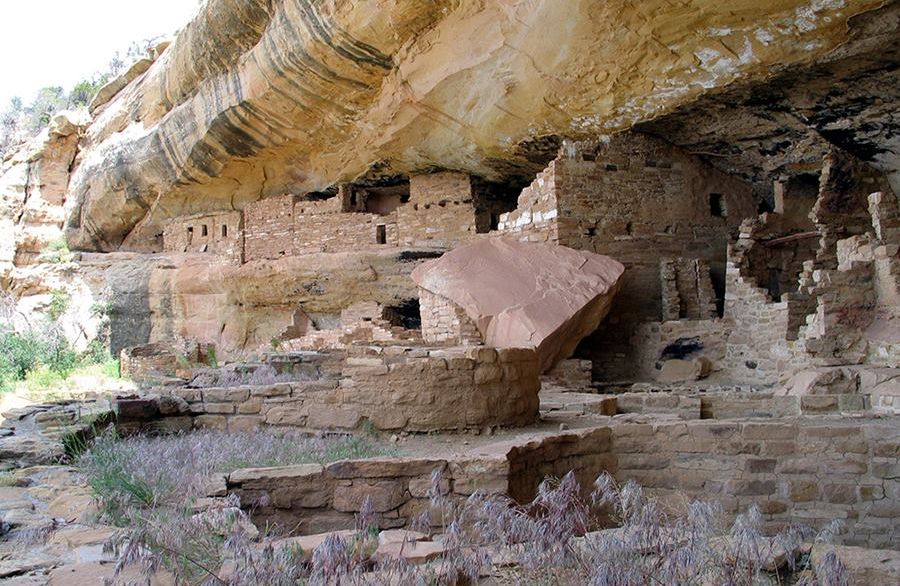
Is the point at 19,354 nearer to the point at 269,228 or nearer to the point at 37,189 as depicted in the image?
the point at 269,228

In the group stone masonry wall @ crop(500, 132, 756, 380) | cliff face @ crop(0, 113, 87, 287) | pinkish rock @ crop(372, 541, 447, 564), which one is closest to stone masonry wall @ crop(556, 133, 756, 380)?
stone masonry wall @ crop(500, 132, 756, 380)

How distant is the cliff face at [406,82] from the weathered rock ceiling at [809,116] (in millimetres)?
391

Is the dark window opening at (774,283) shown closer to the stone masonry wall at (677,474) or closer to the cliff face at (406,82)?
the cliff face at (406,82)

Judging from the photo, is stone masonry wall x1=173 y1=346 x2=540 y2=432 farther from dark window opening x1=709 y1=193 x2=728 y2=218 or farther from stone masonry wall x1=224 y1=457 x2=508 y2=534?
dark window opening x1=709 y1=193 x2=728 y2=218

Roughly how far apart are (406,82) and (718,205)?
16.4 feet

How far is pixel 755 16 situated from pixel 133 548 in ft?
23.1

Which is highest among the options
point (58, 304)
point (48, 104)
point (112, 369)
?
point (48, 104)

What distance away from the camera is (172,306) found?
13.5 meters

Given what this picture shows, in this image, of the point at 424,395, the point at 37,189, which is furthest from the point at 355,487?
the point at 37,189

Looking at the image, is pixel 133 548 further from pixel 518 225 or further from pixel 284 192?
pixel 284 192

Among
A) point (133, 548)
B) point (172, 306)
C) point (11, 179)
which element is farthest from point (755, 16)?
point (11, 179)

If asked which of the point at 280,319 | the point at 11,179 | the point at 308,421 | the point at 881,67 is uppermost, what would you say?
the point at 11,179

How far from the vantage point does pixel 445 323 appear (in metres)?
8.34

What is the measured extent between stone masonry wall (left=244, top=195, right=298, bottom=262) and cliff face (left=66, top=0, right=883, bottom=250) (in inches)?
13.9
